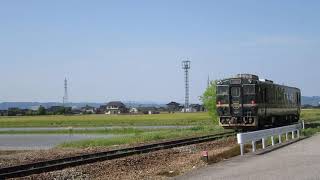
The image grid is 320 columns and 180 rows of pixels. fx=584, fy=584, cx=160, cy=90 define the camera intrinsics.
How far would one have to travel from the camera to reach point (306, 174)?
599 inches

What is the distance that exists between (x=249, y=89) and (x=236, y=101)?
1169mm

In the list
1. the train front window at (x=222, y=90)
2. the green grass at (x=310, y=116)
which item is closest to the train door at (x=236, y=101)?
the train front window at (x=222, y=90)

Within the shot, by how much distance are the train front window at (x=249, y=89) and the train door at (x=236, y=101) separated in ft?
1.14

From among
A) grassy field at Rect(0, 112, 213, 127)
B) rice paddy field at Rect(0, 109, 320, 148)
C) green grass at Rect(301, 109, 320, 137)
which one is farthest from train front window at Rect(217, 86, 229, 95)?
grassy field at Rect(0, 112, 213, 127)

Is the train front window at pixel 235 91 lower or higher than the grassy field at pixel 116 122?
higher

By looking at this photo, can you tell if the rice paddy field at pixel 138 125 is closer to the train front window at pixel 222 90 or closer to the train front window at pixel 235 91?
the train front window at pixel 222 90

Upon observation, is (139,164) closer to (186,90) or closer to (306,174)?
(306,174)

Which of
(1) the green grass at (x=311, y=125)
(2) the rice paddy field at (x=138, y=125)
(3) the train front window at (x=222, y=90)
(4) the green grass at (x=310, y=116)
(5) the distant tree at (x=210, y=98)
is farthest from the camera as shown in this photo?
(4) the green grass at (x=310, y=116)

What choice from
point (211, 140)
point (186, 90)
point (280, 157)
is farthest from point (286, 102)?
point (186, 90)

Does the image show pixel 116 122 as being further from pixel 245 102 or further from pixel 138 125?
pixel 245 102

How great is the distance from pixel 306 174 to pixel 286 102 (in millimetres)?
30734

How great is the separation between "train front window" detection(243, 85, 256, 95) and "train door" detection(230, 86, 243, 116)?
0.35 m

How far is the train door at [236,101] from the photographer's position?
36.5 meters

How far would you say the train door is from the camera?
36.5 m
